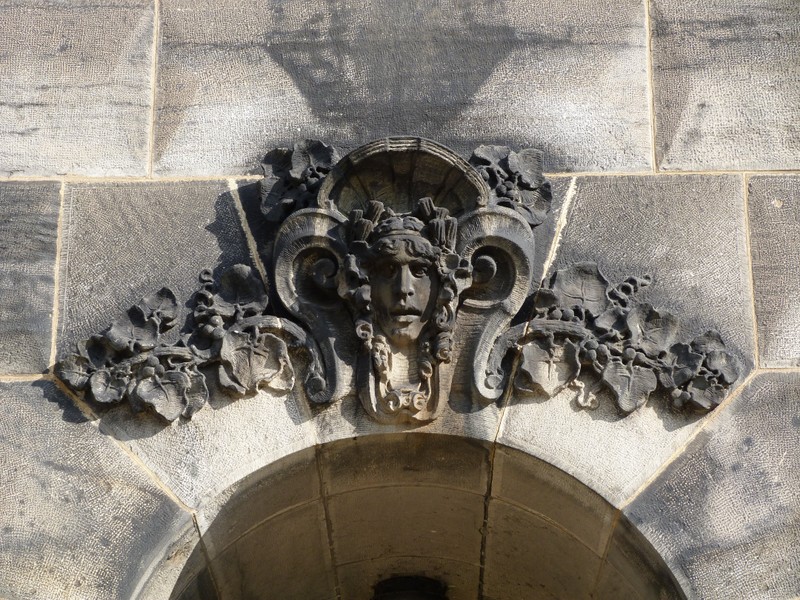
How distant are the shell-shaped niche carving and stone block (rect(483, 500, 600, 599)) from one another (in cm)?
113

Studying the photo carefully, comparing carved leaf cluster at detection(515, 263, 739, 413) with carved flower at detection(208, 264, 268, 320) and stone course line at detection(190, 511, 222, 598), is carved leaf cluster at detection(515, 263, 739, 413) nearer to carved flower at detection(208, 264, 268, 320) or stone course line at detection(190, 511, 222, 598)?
carved flower at detection(208, 264, 268, 320)

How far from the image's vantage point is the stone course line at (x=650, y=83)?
5422mm

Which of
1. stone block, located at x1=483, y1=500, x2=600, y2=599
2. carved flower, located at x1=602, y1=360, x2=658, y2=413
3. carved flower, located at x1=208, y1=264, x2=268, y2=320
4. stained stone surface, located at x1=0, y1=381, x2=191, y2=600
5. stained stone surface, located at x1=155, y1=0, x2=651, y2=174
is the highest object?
stained stone surface, located at x1=155, y1=0, x2=651, y2=174

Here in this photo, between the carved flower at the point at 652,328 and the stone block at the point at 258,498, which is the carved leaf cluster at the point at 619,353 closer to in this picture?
the carved flower at the point at 652,328

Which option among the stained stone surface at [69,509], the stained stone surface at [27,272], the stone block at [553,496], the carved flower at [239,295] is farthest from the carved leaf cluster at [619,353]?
the stained stone surface at [27,272]

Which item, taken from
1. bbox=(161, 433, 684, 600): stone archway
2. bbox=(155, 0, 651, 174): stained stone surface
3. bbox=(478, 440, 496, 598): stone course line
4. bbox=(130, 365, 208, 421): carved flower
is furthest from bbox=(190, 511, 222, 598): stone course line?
bbox=(155, 0, 651, 174): stained stone surface

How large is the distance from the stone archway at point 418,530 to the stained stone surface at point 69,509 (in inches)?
11.2

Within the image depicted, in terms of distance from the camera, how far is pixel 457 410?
4965 millimetres

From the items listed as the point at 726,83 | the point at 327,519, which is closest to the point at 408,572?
the point at 327,519

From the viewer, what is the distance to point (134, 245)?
17.2 ft

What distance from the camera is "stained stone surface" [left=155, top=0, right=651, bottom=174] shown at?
545 cm

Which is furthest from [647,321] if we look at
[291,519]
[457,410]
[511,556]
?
[291,519]

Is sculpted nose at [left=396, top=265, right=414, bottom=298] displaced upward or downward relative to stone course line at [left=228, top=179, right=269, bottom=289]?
downward

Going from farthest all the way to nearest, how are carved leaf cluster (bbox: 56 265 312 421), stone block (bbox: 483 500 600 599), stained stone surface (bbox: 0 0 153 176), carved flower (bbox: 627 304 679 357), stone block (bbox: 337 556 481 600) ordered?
1. stone block (bbox: 337 556 481 600)
2. stained stone surface (bbox: 0 0 153 176)
3. stone block (bbox: 483 500 600 599)
4. carved flower (bbox: 627 304 679 357)
5. carved leaf cluster (bbox: 56 265 312 421)
